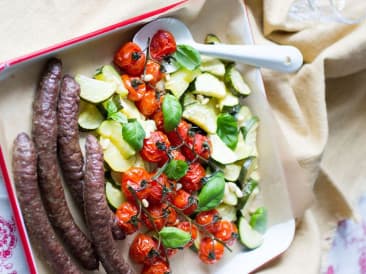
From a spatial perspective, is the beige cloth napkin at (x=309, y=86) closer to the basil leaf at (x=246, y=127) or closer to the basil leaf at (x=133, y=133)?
the basil leaf at (x=246, y=127)

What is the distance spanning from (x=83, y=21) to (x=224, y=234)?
53 cm

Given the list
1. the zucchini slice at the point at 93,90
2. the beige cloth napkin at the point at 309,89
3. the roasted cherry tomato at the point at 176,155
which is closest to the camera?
the zucchini slice at the point at 93,90

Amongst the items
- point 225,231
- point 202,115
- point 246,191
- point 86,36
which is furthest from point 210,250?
point 86,36

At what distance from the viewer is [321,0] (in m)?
1.48

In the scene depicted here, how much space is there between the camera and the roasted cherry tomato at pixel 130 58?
1.18 m

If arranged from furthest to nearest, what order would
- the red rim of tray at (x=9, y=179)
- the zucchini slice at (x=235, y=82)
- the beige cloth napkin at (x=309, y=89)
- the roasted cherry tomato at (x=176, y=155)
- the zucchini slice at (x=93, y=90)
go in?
the beige cloth napkin at (x=309, y=89), the zucchini slice at (x=235, y=82), the roasted cherry tomato at (x=176, y=155), the zucchini slice at (x=93, y=90), the red rim of tray at (x=9, y=179)

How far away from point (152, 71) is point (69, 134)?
0.24 m

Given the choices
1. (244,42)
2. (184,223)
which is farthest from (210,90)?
(184,223)


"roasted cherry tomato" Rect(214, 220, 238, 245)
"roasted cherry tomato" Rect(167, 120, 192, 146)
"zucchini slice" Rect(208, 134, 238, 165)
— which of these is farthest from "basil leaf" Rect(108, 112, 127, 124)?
"roasted cherry tomato" Rect(214, 220, 238, 245)

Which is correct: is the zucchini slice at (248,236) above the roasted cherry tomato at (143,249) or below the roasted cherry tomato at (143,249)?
below

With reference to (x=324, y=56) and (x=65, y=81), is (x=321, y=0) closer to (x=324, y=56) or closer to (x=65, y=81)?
(x=324, y=56)

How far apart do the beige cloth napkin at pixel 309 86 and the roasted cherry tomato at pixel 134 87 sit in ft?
0.42

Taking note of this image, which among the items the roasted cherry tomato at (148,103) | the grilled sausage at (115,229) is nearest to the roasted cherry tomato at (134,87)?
the roasted cherry tomato at (148,103)

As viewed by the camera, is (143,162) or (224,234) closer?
(143,162)
